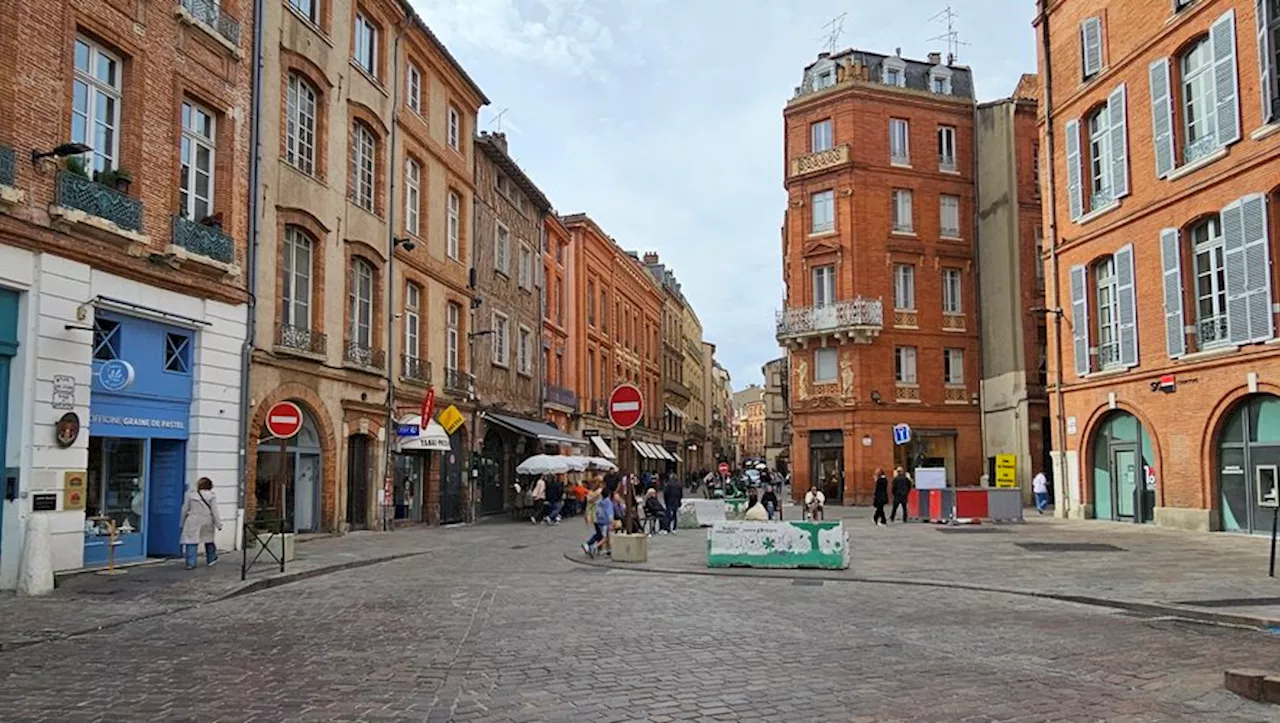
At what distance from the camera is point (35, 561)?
12508mm

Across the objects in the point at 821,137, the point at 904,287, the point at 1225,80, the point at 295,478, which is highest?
the point at 821,137

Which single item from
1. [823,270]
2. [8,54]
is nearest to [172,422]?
[8,54]

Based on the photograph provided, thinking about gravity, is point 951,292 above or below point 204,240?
above

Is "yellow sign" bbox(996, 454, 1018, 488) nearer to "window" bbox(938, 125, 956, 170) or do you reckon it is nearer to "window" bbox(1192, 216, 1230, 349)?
"window" bbox(1192, 216, 1230, 349)

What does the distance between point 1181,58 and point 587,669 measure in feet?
71.7

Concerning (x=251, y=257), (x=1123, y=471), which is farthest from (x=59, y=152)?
(x=1123, y=471)

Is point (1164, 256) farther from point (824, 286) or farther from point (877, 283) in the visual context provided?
point (824, 286)

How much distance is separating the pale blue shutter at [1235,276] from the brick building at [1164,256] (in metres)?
0.04

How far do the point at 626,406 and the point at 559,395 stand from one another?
26.6m

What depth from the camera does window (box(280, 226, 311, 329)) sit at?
20938 mm

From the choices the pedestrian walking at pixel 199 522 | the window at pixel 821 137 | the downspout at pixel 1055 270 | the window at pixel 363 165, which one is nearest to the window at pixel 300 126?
the window at pixel 363 165

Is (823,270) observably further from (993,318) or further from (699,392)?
(699,392)

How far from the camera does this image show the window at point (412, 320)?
87.7 ft

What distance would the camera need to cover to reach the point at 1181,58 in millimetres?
23172
